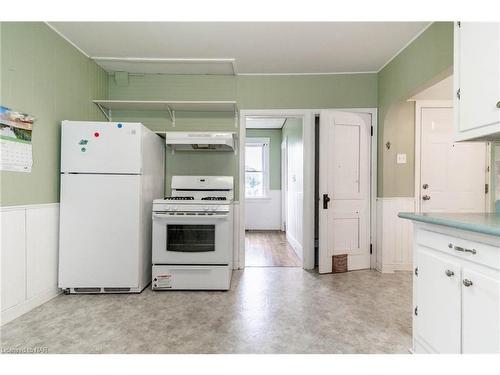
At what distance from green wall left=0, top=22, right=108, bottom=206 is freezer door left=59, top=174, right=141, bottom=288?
0.73ft

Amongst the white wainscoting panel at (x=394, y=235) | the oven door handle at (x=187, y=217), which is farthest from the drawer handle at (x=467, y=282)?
the white wainscoting panel at (x=394, y=235)

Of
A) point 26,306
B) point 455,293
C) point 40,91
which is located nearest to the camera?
point 455,293

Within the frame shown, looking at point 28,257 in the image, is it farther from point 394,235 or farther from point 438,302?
point 394,235

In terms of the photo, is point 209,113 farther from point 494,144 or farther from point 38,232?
point 494,144

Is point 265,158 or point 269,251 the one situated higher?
point 265,158

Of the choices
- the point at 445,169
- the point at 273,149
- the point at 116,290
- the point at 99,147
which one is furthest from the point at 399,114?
the point at 116,290

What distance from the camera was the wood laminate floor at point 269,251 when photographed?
3.71 metres

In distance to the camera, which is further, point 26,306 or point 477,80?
point 26,306

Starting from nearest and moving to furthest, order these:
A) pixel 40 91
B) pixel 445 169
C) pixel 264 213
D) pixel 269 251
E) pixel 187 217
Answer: pixel 40 91, pixel 187 217, pixel 445 169, pixel 269 251, pixel 264 213

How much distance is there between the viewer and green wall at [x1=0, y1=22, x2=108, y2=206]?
2061mm

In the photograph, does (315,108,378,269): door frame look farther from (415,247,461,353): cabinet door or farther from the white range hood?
(415,247,461,353): cabinet door

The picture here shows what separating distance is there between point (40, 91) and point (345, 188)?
10.5 feet

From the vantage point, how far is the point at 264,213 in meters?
6.37

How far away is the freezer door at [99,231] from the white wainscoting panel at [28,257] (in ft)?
0.28
